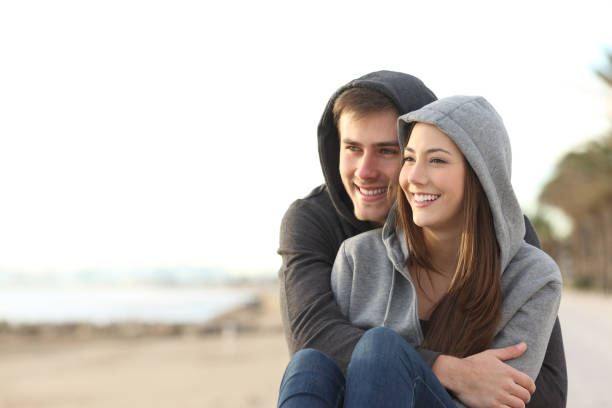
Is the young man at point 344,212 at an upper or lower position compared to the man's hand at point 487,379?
upper

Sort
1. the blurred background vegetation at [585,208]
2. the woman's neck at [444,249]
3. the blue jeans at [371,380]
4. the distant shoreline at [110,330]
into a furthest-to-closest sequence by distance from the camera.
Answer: the distant shoreline at [110,330] → the blurred background vegetation at [585,208] → the woman's neck at [444,249] → the blue jeans at [371,380]

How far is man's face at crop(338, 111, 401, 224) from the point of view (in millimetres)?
3039

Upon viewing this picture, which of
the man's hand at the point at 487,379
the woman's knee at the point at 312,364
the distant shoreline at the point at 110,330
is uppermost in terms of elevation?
the woman's knee at the point at 312,364

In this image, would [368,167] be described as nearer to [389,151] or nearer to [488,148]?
[389,151]

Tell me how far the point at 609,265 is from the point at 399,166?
36.5m

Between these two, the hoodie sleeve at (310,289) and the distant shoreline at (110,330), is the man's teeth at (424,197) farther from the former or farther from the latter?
the distant shoreline at (110,330)

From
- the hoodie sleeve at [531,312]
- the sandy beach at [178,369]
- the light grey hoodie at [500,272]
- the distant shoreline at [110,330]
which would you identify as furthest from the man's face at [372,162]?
the distant shoreline at [110,330]

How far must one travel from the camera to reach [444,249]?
9.23 feet

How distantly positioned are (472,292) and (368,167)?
0.78 meters

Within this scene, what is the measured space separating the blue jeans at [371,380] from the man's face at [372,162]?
0.81 m

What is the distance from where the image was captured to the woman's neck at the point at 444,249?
9.12 feet

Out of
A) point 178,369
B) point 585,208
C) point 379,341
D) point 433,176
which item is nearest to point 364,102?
point 433,176

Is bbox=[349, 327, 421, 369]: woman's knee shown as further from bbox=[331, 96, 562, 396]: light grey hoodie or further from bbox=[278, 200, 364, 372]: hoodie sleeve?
bbox=[331, 96, 562, 396]: light grey hoodie

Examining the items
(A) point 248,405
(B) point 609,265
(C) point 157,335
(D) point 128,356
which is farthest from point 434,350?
(B) point 609,265
